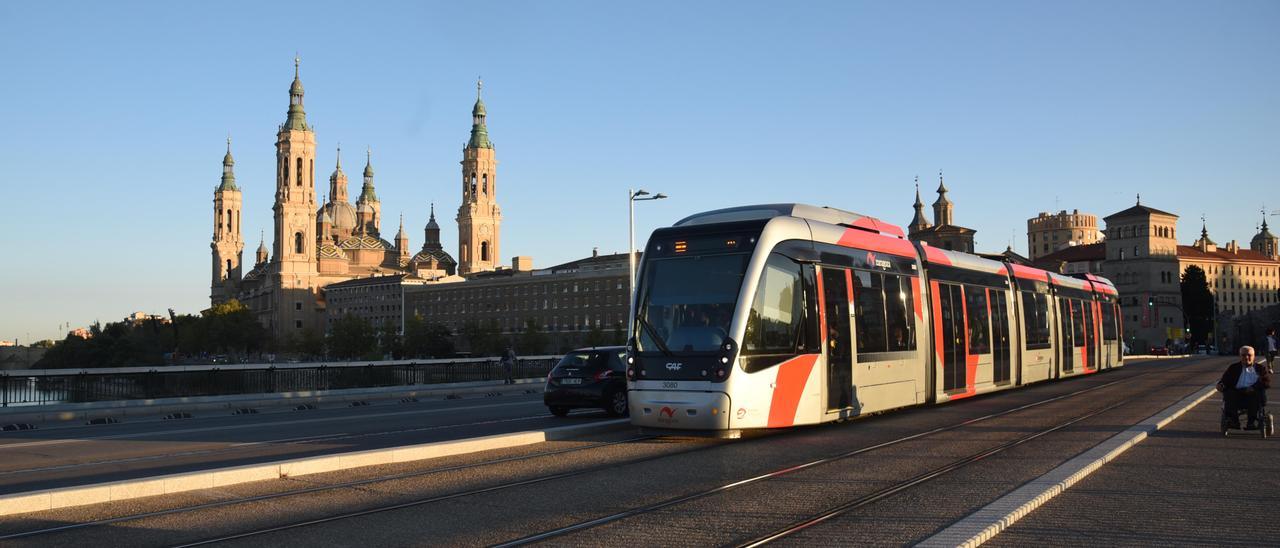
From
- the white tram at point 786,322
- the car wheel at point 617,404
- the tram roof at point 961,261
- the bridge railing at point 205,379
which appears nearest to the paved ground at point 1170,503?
the white tram at point 786,322

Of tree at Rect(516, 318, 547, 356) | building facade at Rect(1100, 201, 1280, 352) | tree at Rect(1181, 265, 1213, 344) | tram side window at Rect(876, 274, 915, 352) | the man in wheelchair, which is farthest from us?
tree at Rect(1181, 265, 1213, 344)

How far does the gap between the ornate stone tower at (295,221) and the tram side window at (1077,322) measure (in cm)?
16034

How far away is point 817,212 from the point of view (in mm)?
18016

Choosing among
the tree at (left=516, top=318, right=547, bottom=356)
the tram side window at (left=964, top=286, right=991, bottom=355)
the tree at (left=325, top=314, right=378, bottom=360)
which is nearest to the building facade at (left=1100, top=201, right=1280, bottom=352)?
the tree at (left=516, top=318, right=547, bottom=356)

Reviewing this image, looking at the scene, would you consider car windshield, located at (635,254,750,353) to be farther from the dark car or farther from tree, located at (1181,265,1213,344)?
tree, located at (1181,265,1213,344)

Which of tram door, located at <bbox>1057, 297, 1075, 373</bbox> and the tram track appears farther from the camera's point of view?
tram door, located at <bbox>1057, 297, 1075, 373</bbox>

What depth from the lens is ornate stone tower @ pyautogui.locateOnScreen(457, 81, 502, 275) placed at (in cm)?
18100

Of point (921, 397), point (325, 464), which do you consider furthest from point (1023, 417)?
point (325, 464)

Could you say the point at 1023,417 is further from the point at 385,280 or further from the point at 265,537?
the point at 385,280

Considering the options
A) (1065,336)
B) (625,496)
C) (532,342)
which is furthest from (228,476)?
(532,342)

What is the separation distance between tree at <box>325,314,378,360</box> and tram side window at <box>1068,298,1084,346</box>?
406 ft

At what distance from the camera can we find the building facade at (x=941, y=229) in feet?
488

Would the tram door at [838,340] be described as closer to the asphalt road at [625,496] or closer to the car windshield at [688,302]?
the asphalt road at [625,496]

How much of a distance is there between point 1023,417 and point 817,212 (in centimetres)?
541
